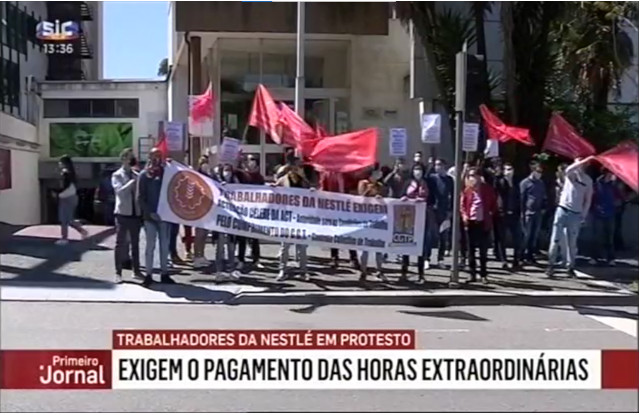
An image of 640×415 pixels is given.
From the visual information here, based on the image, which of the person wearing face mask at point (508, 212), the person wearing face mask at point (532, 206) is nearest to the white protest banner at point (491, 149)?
the person wearing face mask at point (508, 212)

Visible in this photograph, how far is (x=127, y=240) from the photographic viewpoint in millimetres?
10680

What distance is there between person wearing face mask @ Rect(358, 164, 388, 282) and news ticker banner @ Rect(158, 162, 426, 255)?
0.17m

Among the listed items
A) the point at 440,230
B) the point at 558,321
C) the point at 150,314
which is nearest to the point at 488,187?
the point at 440,230

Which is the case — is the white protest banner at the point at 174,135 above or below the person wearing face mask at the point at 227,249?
above

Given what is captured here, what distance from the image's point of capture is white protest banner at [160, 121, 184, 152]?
1057cm

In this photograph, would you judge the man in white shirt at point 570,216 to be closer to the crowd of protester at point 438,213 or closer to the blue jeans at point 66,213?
the crowd of protester at point 438,213

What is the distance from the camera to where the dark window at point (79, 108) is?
22.7ft

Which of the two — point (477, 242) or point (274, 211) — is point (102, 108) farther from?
point (477, 242)

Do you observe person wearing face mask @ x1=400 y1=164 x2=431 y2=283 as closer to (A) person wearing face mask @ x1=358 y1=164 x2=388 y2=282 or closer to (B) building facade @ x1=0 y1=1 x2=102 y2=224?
(A) person wearing face mask @ x1=358 y1=164 x2=388 y2=282

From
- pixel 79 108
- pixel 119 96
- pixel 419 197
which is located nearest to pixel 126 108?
pixel 79 108

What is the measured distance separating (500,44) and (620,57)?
1897mm

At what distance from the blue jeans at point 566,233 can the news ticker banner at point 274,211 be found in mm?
2956

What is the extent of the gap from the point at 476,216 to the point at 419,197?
78 centimetres

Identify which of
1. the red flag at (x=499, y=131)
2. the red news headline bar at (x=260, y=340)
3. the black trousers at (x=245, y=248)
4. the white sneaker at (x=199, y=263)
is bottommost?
the white sneaker at (x=199, y=263)
